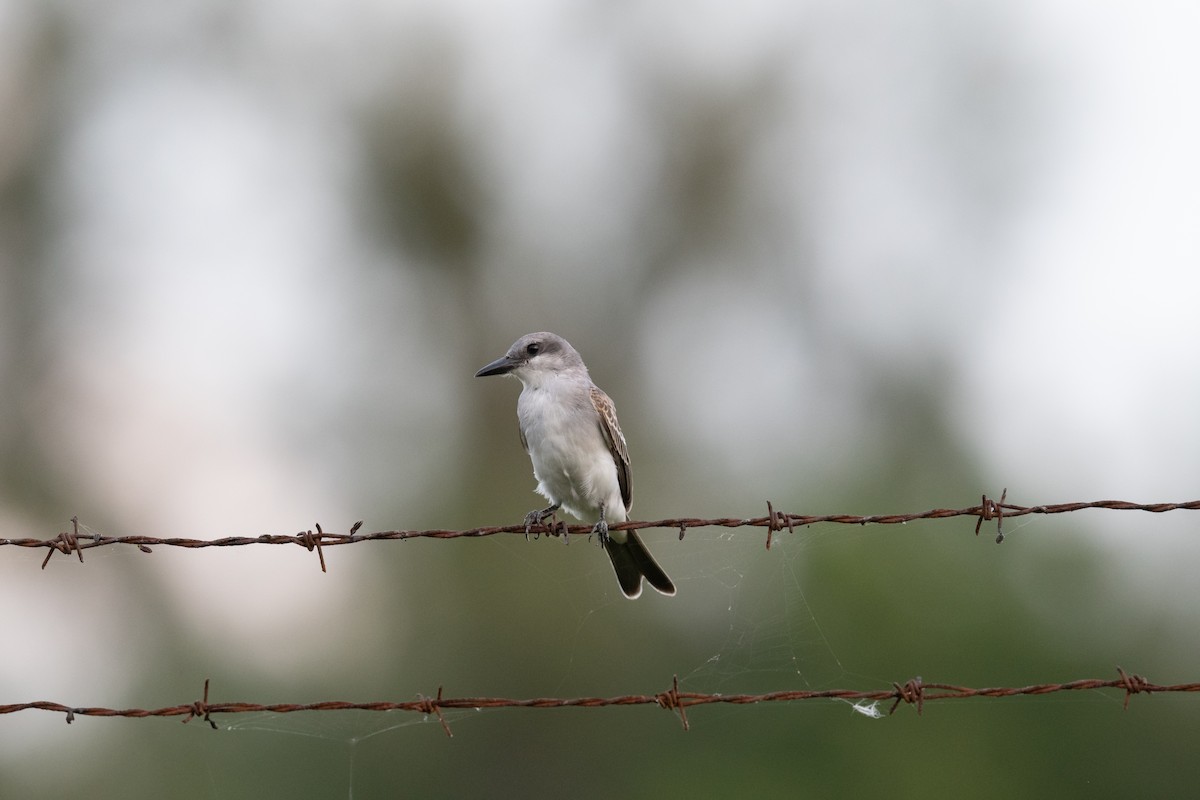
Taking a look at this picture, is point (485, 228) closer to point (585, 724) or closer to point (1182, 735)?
point (585, 724)

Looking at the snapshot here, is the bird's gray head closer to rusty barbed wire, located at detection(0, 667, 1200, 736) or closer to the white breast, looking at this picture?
the white breast

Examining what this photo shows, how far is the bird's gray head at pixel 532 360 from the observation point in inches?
299

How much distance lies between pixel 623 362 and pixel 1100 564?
8.52 meters

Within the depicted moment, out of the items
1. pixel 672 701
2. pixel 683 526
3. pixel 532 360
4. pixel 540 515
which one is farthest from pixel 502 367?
pixel 672 701

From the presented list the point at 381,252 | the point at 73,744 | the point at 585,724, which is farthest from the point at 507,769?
the point at 381,252

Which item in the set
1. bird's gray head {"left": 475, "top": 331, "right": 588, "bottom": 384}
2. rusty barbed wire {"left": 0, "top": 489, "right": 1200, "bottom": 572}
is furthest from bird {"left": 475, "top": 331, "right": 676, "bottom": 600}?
rusty barbed wire {"left": 0, "top": 489, "right": 1200, "bottom": 572}

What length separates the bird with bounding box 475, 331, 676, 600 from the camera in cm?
708

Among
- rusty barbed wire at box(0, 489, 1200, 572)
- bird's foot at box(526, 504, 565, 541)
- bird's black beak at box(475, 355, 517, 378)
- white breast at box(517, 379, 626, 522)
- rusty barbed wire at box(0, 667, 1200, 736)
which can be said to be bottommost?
rusty barbed wire at box(0, 667, 1200, 736)

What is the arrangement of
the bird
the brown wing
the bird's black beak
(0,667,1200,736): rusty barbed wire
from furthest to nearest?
the bird's black beak, the brown wing, the bird, (0,667,1200,736): rusty barbed wire

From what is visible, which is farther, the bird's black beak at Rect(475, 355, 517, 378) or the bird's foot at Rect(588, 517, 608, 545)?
the bird's black beak at Rect(475, 355, 517, 378)

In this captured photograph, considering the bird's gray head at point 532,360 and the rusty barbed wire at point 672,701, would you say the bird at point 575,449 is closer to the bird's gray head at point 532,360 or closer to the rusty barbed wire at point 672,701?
the bird's gray head at point 532,360

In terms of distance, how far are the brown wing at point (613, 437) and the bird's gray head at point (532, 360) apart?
0.99 feet

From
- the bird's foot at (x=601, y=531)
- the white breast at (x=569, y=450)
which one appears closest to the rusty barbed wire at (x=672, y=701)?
the bird's foot at (x=601, y=531)

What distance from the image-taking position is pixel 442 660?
60.3 feet
